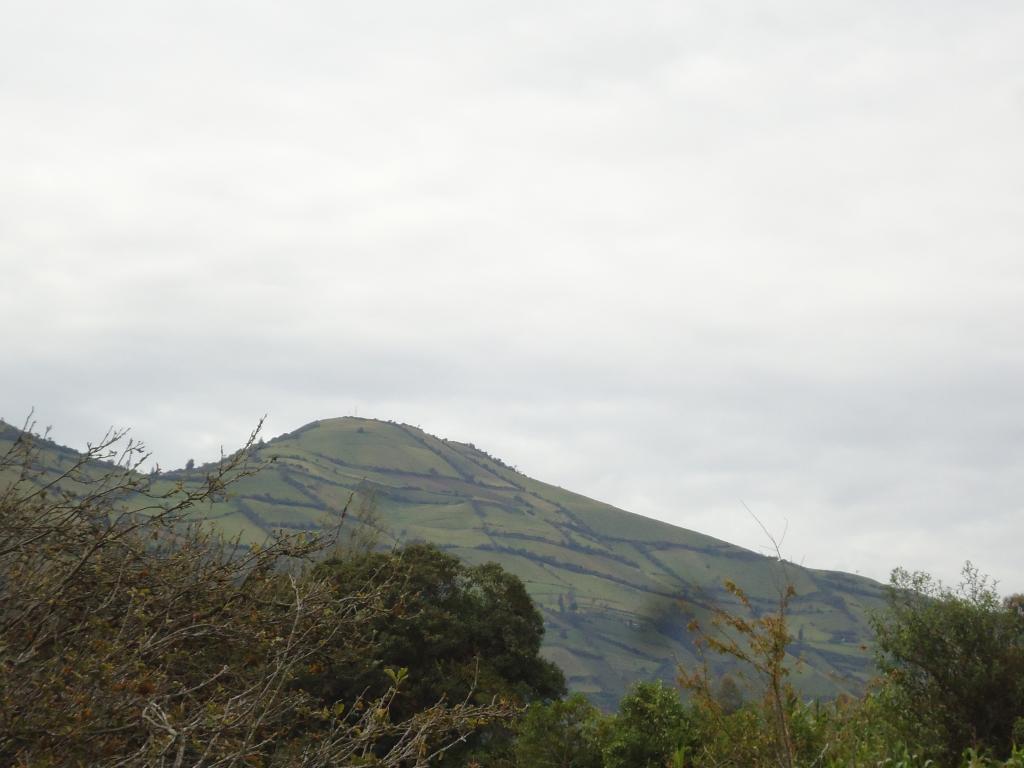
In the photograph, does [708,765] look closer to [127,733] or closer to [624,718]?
[624,718]

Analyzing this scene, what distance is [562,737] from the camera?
19531 mm

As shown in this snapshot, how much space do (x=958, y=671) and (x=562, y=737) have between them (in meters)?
8.16

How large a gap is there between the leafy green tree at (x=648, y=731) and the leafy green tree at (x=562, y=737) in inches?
31.7

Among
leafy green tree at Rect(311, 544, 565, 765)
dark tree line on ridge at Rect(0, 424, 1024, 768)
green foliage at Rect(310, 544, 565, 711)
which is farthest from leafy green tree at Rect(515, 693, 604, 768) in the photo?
dark tree line on ridge at Rect(0, 424, 1024, 768)

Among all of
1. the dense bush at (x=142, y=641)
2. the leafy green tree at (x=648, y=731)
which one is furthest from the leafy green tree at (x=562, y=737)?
the dense bush at (x=142, y=641)

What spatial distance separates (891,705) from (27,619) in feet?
41.9

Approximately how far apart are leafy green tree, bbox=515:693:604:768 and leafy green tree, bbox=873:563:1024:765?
21.3 feet

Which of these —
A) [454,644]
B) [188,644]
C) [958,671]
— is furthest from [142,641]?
[454,644]

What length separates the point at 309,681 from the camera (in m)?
25.1

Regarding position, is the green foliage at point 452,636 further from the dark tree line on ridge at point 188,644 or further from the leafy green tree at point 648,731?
the dark tree line on ridge at point 188,644

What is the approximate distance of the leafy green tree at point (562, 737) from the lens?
1920 centimetres

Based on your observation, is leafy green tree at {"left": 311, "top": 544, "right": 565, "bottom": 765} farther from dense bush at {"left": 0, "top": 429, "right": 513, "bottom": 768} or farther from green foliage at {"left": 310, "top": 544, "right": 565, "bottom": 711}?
dense bush at {"left": 0, "top": 429, "right": 513, "bottom": 768}

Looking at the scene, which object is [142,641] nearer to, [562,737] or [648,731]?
[648,731]

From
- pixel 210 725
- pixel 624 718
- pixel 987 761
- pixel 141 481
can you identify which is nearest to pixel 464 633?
pixel 624 718
